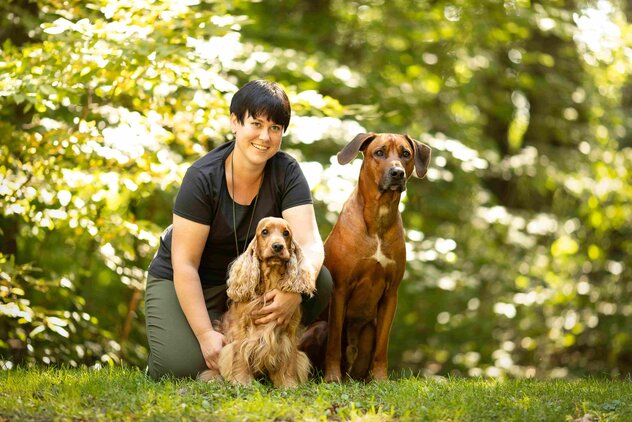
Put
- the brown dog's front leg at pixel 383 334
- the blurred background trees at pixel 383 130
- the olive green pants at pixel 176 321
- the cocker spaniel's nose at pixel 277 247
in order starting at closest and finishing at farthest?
the cocker spaniel's nose at pixel 277 247
the olive green pants at pixel 176 321
the brown dog's front leg at pixel 383 334
the blurred background trees at pixel 383 130

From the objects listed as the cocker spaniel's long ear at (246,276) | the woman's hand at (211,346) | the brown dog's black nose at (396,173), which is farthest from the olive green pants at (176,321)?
the brown dog's black nose at (396,173)

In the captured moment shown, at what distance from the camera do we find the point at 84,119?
610 cm

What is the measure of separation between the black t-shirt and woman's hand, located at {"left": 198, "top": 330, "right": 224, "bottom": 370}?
0.43 meters

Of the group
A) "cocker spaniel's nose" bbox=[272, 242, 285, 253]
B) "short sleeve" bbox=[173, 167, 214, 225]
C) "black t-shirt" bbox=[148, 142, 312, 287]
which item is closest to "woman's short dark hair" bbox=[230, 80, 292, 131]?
"black t-shirt" bbox=[148, 142, 312, 287]

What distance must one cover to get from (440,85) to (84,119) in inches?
235

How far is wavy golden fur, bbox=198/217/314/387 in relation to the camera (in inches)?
169

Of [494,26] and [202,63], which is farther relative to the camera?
[494,26]

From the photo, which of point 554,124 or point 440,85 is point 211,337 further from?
point 554,124

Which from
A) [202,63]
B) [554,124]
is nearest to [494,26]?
[554,124]

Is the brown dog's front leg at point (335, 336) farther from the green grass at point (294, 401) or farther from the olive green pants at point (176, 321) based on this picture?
the green grass at point (294, 401)

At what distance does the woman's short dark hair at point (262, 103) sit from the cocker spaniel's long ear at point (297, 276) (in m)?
0.73

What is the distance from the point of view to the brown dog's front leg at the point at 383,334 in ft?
16.3

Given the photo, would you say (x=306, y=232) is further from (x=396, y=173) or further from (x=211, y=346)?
(x=211, y=346)

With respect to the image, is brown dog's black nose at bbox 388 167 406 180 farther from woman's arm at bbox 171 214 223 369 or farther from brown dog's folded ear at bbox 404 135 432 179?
woman's arm at bbox 171 214 223 369
